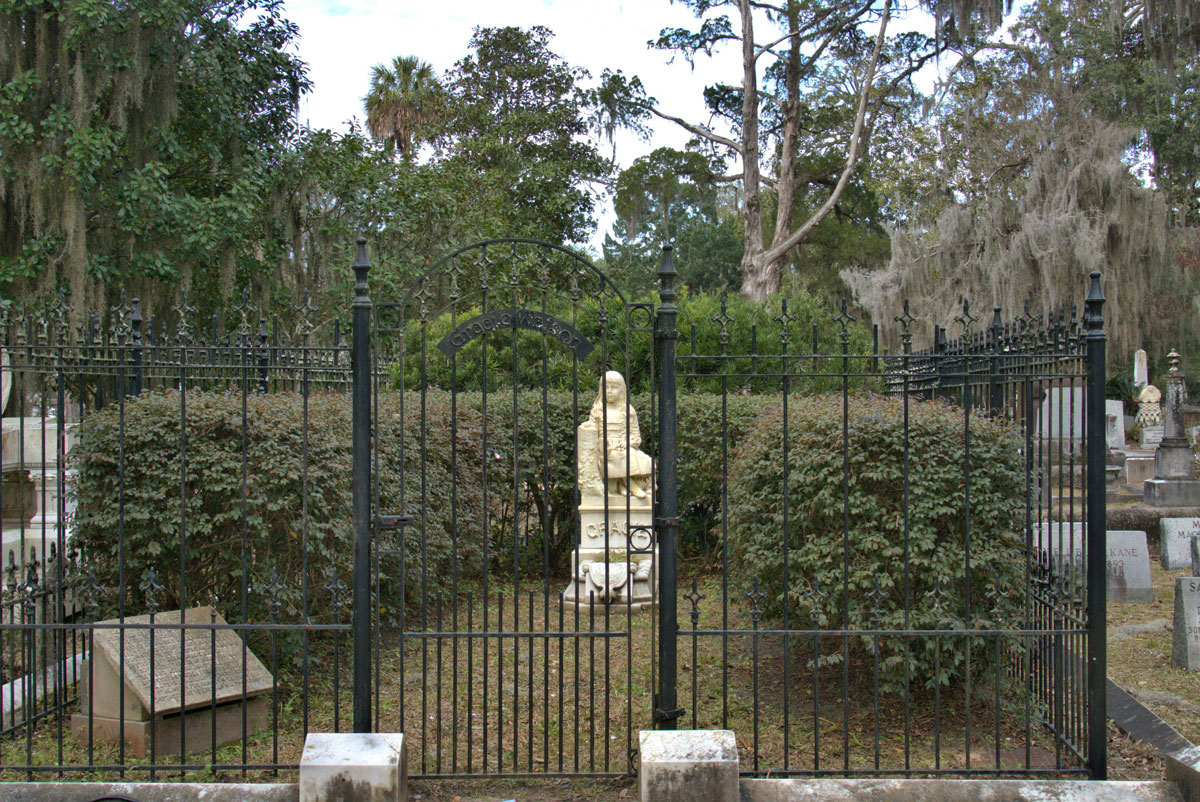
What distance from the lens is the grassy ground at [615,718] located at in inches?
162

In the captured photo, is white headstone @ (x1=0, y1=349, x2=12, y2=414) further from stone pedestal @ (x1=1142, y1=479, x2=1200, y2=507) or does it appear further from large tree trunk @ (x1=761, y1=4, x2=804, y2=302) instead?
large tree trunk @ (x1=761, y1=4, x2=804, y2=302)

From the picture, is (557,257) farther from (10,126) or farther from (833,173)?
(10,126)

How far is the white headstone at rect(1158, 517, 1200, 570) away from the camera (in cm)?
1007

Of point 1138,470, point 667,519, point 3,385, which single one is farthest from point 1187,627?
point 1138,470

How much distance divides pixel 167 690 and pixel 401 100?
71.2ft

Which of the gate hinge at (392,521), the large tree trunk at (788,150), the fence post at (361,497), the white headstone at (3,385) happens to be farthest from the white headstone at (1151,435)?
the white headstone at (3,385)

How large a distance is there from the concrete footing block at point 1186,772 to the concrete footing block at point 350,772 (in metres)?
3.27

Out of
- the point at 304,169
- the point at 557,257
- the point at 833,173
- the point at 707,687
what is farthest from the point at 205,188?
the point at 833,173

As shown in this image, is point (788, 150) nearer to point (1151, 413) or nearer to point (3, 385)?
point (1151, 413)

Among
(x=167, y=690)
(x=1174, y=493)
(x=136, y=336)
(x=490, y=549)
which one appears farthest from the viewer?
(x=1174, y=493)

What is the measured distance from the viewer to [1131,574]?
8.45 m

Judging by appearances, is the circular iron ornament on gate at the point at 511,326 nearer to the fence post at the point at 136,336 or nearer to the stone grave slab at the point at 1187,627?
the fence post at the point at 136,336

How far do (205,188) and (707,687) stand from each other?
10389 millimetres

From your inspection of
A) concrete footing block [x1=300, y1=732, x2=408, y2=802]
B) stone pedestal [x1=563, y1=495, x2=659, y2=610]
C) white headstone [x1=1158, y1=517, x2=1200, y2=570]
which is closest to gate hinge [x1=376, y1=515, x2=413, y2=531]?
concrete footing block [x1=300, y1=732, x2=408, y2=802]
